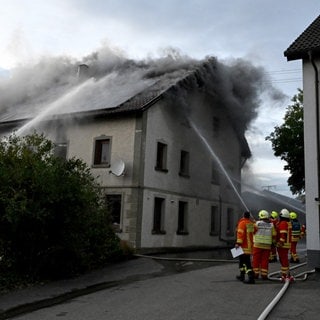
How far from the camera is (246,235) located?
30.5ft

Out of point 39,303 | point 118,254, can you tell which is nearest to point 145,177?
point 118,254

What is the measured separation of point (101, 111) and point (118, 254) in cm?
669

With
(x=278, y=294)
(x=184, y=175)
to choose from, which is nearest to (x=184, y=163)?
(x=184, y=175)

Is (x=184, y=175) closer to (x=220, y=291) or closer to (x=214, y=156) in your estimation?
(x=214, y=156)

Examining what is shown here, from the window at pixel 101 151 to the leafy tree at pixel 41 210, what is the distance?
7230 millimetres

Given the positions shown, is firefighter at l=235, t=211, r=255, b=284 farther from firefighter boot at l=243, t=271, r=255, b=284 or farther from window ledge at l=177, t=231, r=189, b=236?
window ledge at l=177, t=231, r=189, b=236

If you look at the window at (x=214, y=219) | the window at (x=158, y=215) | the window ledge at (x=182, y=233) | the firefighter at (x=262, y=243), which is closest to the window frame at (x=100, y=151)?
the window at (x=158, y=215)

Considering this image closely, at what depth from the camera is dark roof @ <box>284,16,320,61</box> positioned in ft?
36.0

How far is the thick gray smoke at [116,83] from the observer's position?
19.8 metres

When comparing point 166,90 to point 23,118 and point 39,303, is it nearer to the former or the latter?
point 23,118

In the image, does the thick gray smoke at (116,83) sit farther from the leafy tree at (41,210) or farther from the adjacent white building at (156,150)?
the leafy tree at (41,210)

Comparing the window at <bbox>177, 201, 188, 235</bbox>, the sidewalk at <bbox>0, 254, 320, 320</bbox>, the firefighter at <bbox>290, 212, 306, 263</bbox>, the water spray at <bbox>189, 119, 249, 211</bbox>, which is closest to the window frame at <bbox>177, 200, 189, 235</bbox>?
the window at <bbox>177, 201, 188, 235</bbox>

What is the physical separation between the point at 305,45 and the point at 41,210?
25.1 ft

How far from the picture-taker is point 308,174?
10594 mm
